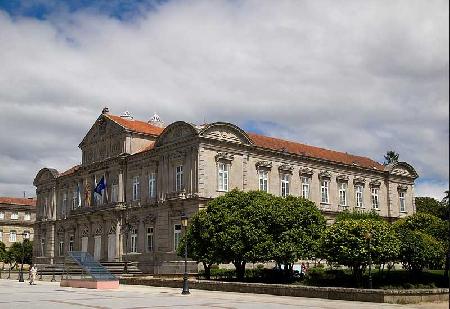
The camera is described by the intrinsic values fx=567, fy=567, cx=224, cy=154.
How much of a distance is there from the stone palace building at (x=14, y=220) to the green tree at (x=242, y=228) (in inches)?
2781

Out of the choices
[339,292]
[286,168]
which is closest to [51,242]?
[286,168]

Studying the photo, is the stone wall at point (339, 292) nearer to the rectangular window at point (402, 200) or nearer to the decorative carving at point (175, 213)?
the decorative carving at point (175, 213)

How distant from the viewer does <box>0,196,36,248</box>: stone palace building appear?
9675 centimetres

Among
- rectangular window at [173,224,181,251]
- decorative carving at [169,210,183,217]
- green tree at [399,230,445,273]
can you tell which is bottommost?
green tree at [399,230,445,273]

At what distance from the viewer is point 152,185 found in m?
48.5

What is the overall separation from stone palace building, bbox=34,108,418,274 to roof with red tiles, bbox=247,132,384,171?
22 cm

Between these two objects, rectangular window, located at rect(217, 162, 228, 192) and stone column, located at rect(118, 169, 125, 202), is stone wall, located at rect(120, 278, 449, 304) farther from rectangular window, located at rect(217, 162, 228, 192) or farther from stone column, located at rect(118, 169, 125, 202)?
stone column, located at rect(118, 169, 125, 202)

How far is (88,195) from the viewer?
186 ft

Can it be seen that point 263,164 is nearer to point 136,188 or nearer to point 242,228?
point 136,188

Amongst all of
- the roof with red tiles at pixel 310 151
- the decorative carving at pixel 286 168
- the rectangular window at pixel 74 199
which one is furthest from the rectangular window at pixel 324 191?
the rectangular window at pixel 74 199

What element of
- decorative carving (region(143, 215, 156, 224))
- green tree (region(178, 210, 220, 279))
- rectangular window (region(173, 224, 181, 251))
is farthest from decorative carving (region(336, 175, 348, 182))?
green tree (region(178, 210, 220, 279))

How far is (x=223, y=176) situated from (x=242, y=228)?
12561 mm

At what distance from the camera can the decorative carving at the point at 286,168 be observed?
49719 millimetres

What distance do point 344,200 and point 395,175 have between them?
8.90 metres
